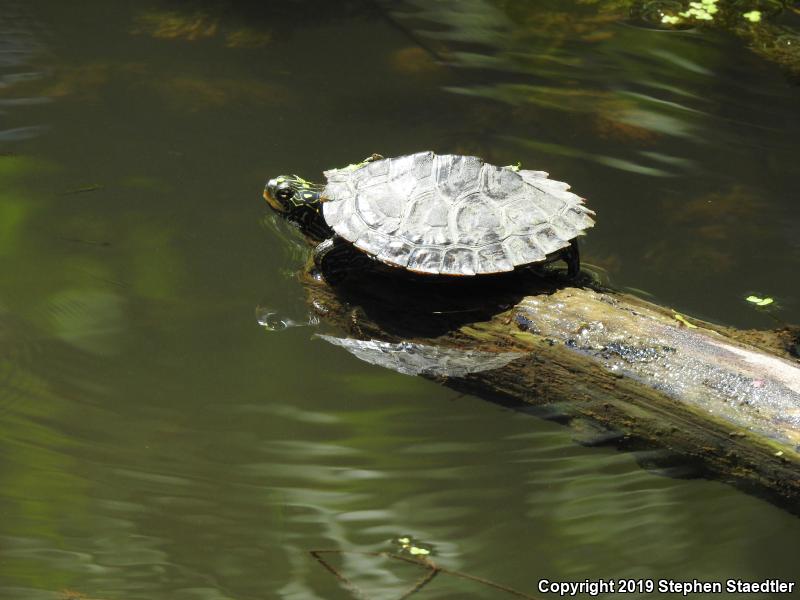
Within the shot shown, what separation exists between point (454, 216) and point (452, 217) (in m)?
0.01

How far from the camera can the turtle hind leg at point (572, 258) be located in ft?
11.8

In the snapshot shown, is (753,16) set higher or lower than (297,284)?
higher

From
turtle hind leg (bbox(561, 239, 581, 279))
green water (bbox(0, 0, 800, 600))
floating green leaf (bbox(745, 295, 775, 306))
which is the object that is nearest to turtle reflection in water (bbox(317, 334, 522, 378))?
green water (bbox(0, 0, 800, 600))

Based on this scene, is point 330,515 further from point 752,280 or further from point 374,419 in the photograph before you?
point 752,280

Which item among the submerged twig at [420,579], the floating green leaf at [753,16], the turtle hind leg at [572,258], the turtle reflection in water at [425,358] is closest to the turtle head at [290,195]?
the turtle reflection in water at [425,358]

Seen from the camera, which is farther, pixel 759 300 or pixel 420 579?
pixel 759 300

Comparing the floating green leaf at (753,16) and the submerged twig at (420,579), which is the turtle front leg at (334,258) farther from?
the floating green leaf at (753,16)

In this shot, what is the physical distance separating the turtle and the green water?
637mm

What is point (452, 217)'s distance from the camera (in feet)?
11.3

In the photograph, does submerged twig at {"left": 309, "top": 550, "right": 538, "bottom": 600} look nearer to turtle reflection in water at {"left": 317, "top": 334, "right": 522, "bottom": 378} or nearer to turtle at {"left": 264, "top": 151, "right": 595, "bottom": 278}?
turtle reflection in water at {"left": 317, "top": 334, "right": 522, "bottom": 378}

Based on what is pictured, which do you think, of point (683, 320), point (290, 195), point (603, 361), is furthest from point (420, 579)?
point (290, 195)

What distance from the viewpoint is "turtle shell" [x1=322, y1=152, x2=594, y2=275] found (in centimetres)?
335

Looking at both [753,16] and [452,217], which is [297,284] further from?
[753,16]

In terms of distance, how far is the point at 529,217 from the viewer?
3.44m
